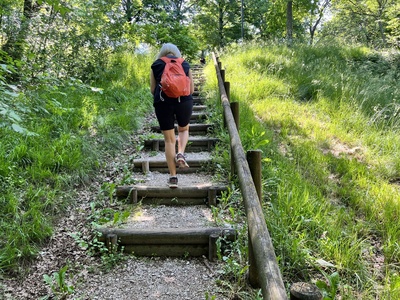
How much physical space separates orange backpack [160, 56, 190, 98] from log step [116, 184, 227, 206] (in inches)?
44.2

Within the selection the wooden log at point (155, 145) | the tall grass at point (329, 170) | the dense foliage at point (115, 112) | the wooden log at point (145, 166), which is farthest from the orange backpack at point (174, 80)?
the wooden log at point (155, 145)

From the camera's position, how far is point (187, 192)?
371cm

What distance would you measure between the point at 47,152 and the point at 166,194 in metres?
1.59

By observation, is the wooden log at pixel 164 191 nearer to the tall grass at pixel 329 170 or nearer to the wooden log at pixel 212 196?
the wooden log at pixel 212 196

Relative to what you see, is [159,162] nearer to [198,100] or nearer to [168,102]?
[168,102]

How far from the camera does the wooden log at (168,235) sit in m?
2.89

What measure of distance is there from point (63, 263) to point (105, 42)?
620 cm

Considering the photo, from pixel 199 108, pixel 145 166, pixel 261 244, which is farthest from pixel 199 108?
pixel 261 244

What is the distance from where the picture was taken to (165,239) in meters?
2.91

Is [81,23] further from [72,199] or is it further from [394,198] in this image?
[394,198]

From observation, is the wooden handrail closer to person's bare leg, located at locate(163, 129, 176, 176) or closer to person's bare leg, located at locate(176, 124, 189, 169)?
person's bare leg, located at locate(163, 129, 176, 176)

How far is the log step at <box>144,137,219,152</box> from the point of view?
5186mm

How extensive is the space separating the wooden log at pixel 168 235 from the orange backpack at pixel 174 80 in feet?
5.10

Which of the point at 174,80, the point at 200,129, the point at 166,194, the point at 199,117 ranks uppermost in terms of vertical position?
the point at 174,80
